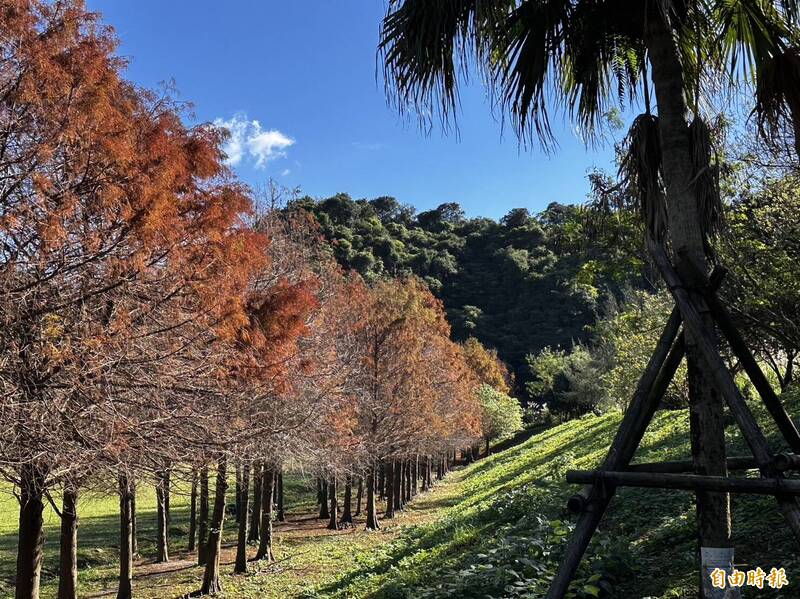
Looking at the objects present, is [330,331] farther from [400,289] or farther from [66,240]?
[66,240]

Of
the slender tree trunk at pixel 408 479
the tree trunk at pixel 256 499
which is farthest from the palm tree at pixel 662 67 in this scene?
the slender tree trunk at pixel 408 479

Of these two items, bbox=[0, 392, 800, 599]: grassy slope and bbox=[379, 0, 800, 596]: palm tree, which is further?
bbox=[0, 392, 800, 599]: grassy slope

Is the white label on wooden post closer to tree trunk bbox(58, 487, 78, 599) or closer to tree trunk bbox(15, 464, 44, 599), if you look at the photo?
tree trunk bbox(15, 464, 44, 599)

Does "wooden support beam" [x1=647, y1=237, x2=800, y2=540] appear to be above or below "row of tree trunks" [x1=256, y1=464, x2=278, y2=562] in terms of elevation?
above

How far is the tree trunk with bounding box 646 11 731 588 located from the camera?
132 inches

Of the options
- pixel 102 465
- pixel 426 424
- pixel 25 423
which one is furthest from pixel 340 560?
pixel 25 423

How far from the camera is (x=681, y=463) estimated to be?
4.01 m

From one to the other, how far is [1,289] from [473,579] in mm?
6210

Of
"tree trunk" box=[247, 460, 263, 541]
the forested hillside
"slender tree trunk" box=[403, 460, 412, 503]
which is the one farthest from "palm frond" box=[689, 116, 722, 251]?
the forested hillside

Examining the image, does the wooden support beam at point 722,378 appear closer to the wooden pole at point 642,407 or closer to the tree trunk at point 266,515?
the wooden pole at point 642,407

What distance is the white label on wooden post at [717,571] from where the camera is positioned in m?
3.26

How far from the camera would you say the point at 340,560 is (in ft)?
56.2

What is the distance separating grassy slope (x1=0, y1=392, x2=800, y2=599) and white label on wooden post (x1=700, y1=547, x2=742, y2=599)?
181 cm

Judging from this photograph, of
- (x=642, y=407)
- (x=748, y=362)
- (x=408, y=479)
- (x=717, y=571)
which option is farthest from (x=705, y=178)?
(x=408, y=479)
